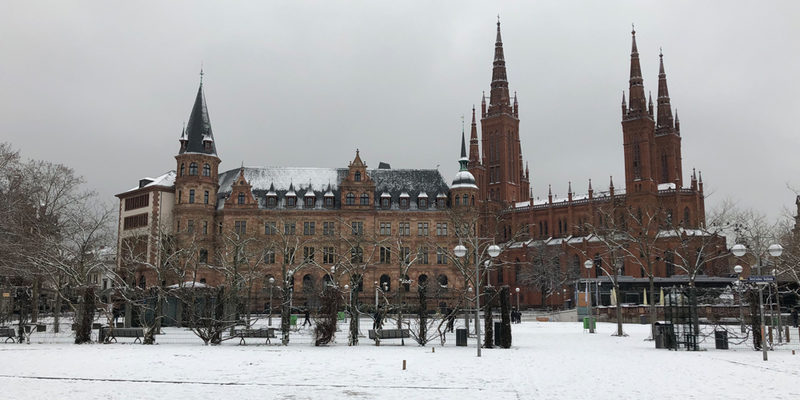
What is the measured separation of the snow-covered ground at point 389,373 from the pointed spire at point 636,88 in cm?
8174

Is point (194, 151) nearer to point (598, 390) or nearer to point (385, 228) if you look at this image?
point (385, 228)

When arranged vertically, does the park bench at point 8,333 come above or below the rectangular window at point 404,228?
below

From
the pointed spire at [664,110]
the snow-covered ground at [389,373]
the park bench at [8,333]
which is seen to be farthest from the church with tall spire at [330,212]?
the snow-covered ground at [389,373]

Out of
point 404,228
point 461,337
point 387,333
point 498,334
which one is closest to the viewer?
point 498,334

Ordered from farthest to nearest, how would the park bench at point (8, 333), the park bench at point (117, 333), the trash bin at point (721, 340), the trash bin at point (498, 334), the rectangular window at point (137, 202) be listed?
the rectangular window at point (137, 202) < the park bench at point (8, 333) < the park bench at point (117, 333) < the trash bin at point (498, 334) < the trash bin at point (721, 340)

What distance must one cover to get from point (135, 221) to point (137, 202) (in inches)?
93.1

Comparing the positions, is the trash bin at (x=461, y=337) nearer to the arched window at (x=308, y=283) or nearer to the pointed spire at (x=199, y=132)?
the arched window at (x=308, y=283)

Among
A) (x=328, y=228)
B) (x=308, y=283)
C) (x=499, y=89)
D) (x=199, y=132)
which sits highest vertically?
(x=499, y=89)

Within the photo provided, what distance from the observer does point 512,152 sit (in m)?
118

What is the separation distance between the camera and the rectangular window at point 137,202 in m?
84.0

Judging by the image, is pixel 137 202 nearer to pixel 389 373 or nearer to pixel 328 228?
pixel 328 228

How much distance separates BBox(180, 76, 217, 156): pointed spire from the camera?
3167 inches

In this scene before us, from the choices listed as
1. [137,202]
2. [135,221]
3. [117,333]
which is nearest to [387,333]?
[117,333]

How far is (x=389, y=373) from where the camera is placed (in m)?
18.5
